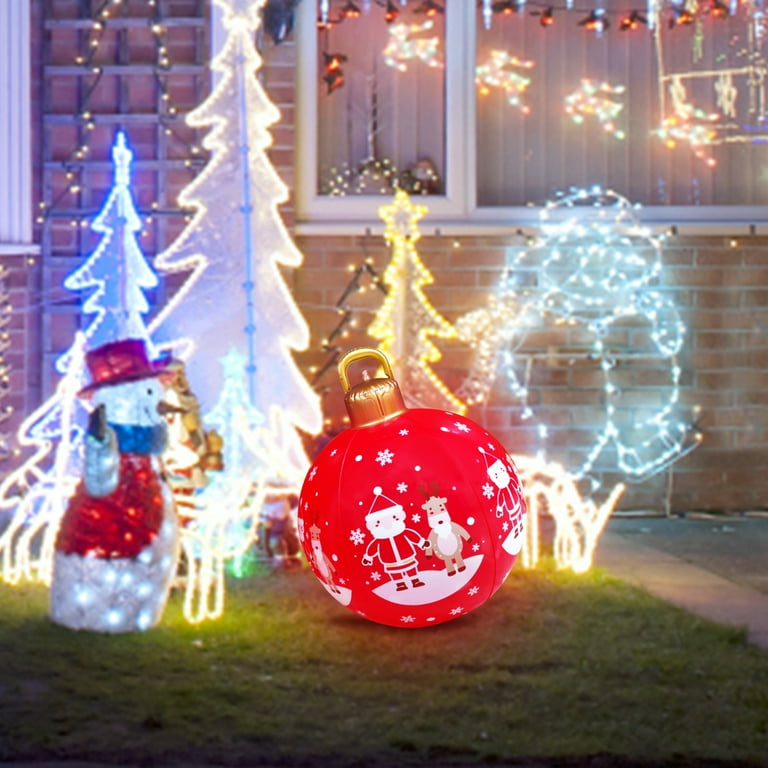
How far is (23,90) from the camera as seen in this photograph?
27.4ft

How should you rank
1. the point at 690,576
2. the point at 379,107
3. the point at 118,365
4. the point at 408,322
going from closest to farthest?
1. the point at 118,365
2. the point at 690,576
3. the point at 408,322
4. the point at 379,107

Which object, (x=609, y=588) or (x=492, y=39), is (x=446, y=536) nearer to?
(x=609, y=588)

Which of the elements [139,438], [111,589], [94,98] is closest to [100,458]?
[139,438]

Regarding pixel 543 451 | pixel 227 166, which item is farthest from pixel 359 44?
pixel 543 451

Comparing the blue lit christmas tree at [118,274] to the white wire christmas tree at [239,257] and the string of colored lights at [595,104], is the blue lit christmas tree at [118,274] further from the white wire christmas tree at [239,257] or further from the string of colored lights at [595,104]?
the string of colored lights at [595,104]

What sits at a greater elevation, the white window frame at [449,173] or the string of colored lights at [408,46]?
the string of colored lights at [408,46]

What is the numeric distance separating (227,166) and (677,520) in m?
3.53

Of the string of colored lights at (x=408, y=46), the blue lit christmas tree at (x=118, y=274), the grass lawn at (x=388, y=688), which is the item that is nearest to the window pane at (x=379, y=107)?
the string of colored lights at (x=408, y=46)

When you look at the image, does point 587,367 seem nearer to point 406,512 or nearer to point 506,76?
point 506,76

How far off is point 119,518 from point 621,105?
15.3 feet

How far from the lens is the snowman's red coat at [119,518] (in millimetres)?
5605

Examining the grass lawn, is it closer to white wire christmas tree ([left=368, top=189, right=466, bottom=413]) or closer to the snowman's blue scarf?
the snowman's blue scarf

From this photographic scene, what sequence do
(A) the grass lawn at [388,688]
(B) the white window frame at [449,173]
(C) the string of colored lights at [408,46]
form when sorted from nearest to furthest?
(A) the grass lawn at [388,688], (B) the white window frame at [449,173], (C) the string of colored lights at [408,46]

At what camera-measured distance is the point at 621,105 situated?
28.8ft
